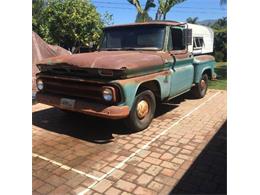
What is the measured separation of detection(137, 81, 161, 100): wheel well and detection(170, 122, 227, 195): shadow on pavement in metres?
1.58

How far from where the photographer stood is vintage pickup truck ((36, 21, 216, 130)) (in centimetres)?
464

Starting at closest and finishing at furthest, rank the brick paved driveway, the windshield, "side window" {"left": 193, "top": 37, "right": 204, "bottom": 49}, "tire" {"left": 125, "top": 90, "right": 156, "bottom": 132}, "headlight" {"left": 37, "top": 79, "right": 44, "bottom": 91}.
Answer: the brick paved driveway → "tire" {"left": 125, "top": 90, "right": 156, "bottom": 132} → "headlight" {"left": 37, "top": 79, "right": 44, "bottom": 91} → the windshield → "side window" {"left": 193, "top": 37, "right": 204, "bottom": 49}

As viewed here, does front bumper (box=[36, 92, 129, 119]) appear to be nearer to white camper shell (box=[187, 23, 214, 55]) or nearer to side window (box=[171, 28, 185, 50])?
side window (box=[171, 28, 185, 50])

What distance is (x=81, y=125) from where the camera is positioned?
19.0ft

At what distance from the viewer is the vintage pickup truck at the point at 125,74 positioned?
4637 mm

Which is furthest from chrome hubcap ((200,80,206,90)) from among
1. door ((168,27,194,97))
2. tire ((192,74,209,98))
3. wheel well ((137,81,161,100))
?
wheel well ((137,81,161,100))

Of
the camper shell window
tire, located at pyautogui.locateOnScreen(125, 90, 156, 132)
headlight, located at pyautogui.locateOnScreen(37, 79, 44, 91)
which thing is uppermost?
the camper shell window

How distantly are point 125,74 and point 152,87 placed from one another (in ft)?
4.09

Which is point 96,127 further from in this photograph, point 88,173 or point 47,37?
point 47,37

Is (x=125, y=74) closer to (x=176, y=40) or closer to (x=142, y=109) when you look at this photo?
(x=142, y=109)
